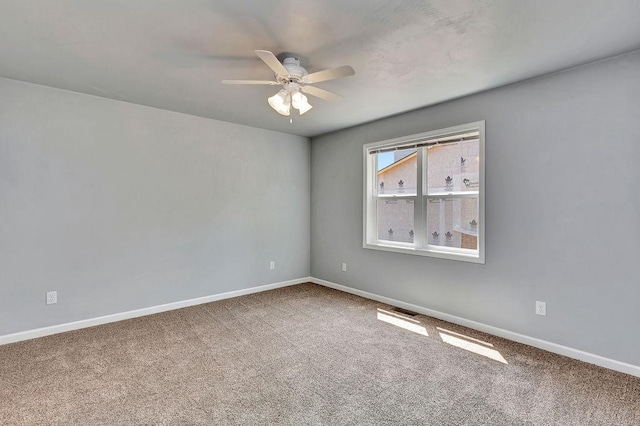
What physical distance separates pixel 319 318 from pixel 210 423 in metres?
1.83

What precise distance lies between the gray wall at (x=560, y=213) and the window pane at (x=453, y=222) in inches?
8.8

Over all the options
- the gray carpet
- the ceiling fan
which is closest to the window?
the gray carpet

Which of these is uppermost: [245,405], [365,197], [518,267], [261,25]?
[261,25]

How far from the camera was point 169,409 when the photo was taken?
1.94 metres

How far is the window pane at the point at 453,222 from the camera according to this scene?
11.0 ft

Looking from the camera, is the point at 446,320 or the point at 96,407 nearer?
the point at 96,407

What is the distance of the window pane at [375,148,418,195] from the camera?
394 cm

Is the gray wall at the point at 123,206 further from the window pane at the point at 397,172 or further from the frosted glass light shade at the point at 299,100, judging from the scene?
the frosted glass light shade at the point at 299,100

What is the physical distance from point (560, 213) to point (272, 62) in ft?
8.76

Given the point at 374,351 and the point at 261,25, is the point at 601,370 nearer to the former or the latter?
the point at 374,351

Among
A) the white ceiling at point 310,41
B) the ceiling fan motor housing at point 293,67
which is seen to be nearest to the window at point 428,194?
the white ceiling at point 310,41

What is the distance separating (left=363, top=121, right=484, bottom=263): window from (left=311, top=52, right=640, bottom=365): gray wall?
13cm

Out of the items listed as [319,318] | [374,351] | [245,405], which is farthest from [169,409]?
[319,318]

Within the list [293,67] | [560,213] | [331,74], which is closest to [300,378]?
[331,74]
